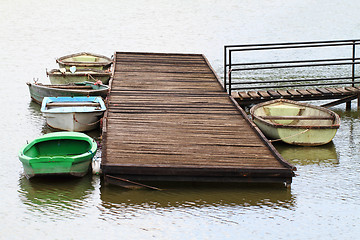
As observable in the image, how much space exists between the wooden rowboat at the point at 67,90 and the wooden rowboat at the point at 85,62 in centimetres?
253

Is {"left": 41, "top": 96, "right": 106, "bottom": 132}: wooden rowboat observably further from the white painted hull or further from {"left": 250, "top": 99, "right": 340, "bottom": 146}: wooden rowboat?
{"left": 250, "top": 99, "right": 340, "bottom": 146}: wooden rowboat

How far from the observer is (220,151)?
10.6m

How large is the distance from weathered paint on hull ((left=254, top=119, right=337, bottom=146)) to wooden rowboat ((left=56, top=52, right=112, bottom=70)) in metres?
7.67

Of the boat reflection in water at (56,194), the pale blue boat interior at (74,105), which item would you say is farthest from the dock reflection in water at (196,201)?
the pale blue boat interior at (74,105)

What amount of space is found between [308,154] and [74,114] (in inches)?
188

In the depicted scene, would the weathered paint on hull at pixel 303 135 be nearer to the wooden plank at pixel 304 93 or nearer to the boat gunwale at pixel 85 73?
the wooden plank at pixel 304 93

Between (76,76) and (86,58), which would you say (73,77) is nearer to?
(76,76)

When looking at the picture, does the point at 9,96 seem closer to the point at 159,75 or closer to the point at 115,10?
the point at 159,75

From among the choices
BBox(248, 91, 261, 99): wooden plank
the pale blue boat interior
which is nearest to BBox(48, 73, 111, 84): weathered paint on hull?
the pale blue boat interior

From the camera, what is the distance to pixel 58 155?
11.0m

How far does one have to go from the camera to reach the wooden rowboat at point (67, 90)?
1506cm

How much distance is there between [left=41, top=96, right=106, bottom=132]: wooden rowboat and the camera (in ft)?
43.0

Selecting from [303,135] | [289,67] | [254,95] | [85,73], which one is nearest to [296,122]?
[303,135]

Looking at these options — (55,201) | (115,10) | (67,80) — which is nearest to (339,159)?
(55,201)
